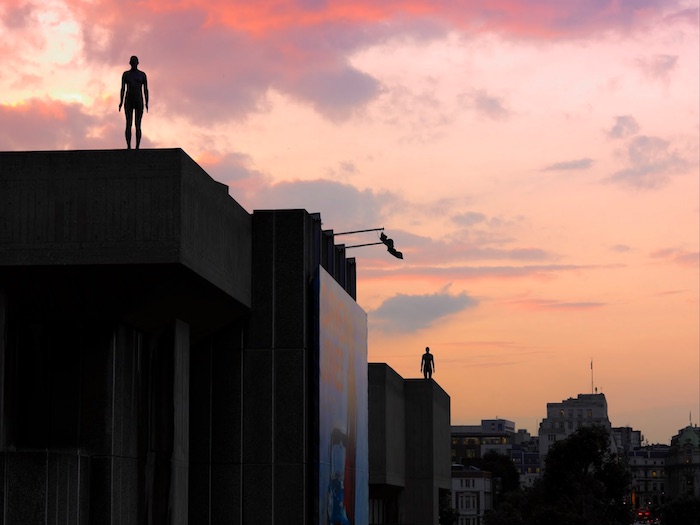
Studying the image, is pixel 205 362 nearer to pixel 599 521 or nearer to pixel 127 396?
pixel 127 396

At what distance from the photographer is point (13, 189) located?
1126 inches

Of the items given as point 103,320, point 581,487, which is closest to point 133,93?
point 103,320

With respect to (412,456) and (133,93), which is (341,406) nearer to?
(133,93)

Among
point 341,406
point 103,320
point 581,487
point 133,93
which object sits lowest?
point 581,487

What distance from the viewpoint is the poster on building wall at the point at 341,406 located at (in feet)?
126

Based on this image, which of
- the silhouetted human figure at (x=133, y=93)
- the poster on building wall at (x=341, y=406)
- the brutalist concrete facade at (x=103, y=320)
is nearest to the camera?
the brutalist concrete facade at (x=103, y=320)

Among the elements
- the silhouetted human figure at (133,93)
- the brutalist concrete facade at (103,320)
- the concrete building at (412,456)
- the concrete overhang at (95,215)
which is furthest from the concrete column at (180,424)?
the concrete building at (412,456)

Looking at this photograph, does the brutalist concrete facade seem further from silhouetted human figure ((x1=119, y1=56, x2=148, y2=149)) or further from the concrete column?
silhouetted human figure ((x1=119, y1=56, x2=148, y2=149))

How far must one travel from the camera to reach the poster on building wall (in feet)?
126

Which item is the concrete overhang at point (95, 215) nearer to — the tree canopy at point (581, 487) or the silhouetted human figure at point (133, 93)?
the silhouetted human figure at point (133, 93)

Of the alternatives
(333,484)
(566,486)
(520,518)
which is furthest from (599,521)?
(333,484)

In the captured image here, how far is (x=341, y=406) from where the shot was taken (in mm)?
42531

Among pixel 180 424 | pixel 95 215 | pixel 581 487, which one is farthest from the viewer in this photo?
pixel 581 487

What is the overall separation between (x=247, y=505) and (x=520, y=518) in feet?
350
